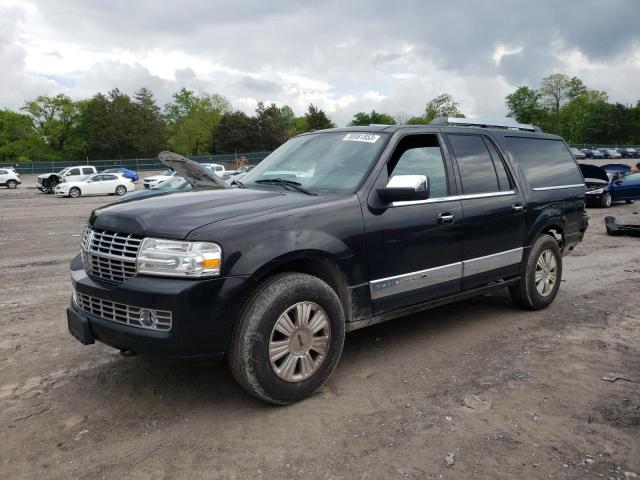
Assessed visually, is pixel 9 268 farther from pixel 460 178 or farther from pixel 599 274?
pixel 599 274

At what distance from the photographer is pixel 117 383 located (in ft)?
13.5

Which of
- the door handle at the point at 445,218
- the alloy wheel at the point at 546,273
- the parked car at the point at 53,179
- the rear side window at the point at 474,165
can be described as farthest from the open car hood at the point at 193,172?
the parked car at the point at 53,179

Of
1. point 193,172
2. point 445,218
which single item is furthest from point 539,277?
point 193,172

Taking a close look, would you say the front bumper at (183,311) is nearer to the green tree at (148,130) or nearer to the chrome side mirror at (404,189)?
the chrome side mirror at (404,189)

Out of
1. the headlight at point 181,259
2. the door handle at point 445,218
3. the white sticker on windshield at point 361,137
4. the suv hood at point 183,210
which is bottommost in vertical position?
the headlight at point 181,259

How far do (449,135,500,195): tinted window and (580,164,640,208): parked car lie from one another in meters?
15.8

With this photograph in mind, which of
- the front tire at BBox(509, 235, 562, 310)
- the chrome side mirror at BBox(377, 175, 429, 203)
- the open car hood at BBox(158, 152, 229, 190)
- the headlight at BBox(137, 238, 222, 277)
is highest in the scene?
the open car hood at BBox(158, 152, 229, 190)

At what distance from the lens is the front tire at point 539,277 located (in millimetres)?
5688

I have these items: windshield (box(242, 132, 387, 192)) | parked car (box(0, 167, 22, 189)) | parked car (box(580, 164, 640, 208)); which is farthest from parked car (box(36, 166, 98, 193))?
windshield (box(242, 132, 387, 192))

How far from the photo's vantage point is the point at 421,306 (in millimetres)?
4547

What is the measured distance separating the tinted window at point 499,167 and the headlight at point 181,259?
3.23m

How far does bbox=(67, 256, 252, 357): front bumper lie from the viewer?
321 cm

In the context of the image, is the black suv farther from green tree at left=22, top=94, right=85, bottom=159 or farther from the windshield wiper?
green tree at left=22, top=94, right=85, bottom=159

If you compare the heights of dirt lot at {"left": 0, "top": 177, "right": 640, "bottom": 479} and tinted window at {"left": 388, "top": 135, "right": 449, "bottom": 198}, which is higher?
tinted window at {"left": 388, "top": 135, "right": 449, "bottom": 198}
